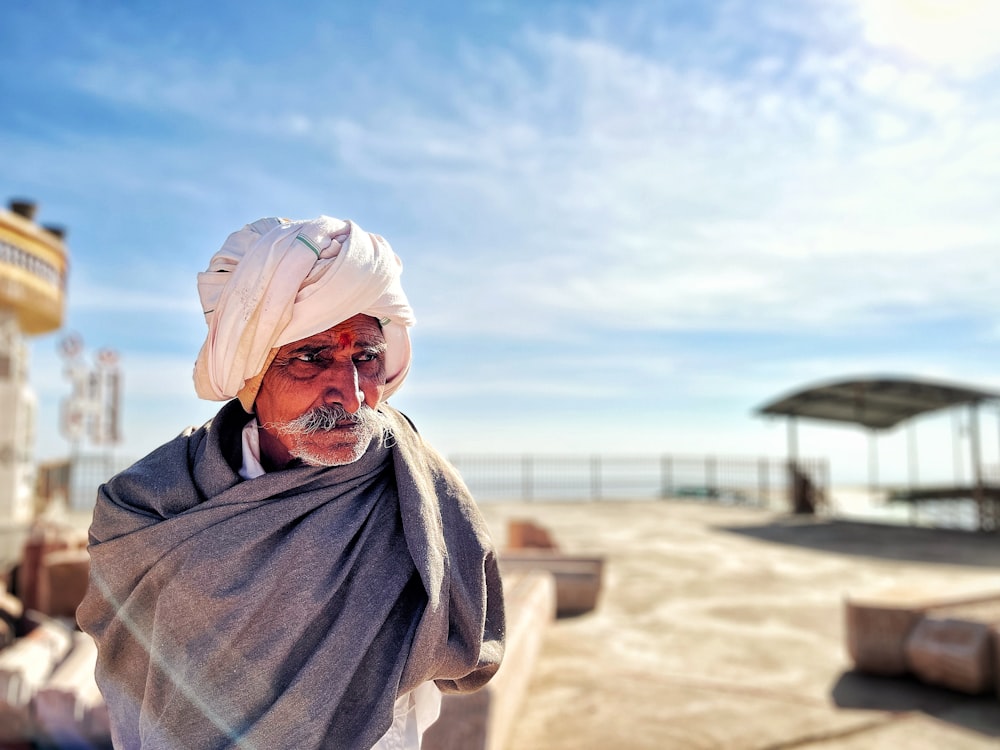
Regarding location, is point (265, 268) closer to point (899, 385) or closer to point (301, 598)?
point (301, 598)

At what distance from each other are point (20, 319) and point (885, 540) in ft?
45.2

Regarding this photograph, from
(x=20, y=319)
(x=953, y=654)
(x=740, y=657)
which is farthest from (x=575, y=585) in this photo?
(x=20, y=319)

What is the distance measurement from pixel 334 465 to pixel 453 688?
1.95ft

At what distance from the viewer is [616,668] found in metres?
5.09

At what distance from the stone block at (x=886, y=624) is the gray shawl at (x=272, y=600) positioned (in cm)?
450

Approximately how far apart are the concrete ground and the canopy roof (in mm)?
3727

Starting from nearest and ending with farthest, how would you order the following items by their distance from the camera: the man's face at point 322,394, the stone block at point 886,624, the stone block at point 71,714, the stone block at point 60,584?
1. the man's face at point 322,394
2. the stone block at point 71,714
3. the stone block at point 886,624
4. the stone block at point 60,584

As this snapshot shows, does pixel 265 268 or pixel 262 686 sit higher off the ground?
pixel 265 268

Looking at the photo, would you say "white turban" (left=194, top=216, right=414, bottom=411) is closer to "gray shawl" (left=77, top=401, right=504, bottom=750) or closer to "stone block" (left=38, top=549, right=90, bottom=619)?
"gray shawl" (left=77, top=401, right=504, bottom=750)

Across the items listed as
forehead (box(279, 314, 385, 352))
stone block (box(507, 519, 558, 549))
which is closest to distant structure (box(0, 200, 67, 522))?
stone block (box(507, 519, 558, 549))

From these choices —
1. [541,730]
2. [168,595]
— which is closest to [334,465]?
[168,595]

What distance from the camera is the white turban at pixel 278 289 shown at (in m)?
1.42

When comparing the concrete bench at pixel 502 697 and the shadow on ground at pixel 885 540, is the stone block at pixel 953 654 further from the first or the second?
the shadow on ground at pixel 885 540

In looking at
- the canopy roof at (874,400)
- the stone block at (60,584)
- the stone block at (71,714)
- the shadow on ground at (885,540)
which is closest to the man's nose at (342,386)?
the stone block at (71,714)
